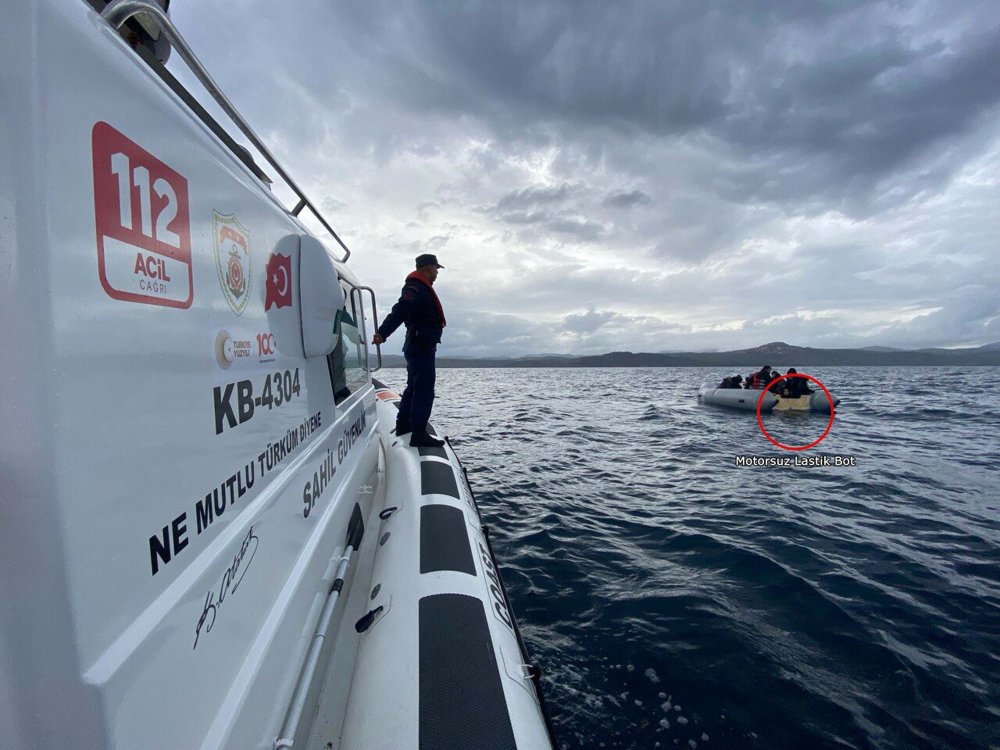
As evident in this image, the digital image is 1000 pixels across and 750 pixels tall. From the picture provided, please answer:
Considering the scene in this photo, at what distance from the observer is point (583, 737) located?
284 centimetres

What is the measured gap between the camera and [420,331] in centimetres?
482

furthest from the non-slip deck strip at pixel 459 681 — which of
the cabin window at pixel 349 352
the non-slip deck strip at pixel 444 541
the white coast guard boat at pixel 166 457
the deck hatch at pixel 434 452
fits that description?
the deck hatch at pixel 434 452

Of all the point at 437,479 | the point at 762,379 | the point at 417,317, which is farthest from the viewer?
Answer: the point at 762,379

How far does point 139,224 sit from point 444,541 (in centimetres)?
269

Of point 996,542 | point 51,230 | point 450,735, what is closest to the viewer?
point 51,230

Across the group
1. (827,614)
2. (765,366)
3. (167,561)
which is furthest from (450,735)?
(765,366)

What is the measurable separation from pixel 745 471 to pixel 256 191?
920 centimetres

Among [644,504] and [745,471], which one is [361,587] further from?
[745,471]

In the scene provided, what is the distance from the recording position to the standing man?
461 cm

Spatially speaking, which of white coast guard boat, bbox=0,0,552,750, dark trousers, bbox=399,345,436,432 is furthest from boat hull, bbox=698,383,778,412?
white coast guard boat, bbox=0,0,552,750

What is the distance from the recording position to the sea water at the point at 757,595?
118 inches

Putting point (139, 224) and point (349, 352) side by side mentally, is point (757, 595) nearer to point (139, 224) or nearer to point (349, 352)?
point (349, 352)

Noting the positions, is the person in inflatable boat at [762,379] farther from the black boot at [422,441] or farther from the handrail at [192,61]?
the handrail at [192,61]

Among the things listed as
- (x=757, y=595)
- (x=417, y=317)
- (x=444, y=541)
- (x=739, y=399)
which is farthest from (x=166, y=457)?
(x=739, y=399)
